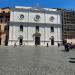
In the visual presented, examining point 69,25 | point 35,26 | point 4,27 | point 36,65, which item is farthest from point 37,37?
point 36,65

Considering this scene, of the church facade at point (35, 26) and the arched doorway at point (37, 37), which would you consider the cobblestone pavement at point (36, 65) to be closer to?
the church facade at point (35, 26)

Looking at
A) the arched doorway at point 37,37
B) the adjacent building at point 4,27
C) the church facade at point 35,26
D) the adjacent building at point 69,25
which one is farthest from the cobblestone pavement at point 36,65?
the adjacent building at point 69,25

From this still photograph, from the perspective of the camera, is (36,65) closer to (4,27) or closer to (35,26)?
(35,26)

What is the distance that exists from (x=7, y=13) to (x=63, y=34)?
17.6m

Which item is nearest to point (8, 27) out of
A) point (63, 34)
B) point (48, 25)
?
point (48, 25)

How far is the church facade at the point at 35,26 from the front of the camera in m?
62.9

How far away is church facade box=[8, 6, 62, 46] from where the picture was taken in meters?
62.9

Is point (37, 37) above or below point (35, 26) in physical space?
below

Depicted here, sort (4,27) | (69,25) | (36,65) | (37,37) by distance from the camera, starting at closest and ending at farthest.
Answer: (36,65) → (37,37) → (4,27) → (69,25)

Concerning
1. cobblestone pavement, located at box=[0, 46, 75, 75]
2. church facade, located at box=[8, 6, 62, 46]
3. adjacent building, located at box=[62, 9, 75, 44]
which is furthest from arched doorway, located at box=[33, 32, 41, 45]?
cobblestone pavement, located at box=[0, 46, 75, 75]

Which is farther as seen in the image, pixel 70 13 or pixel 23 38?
pixel 70 13

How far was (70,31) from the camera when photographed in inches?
2633

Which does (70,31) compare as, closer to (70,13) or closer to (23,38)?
(70,13)

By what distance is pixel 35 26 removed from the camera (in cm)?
6438
